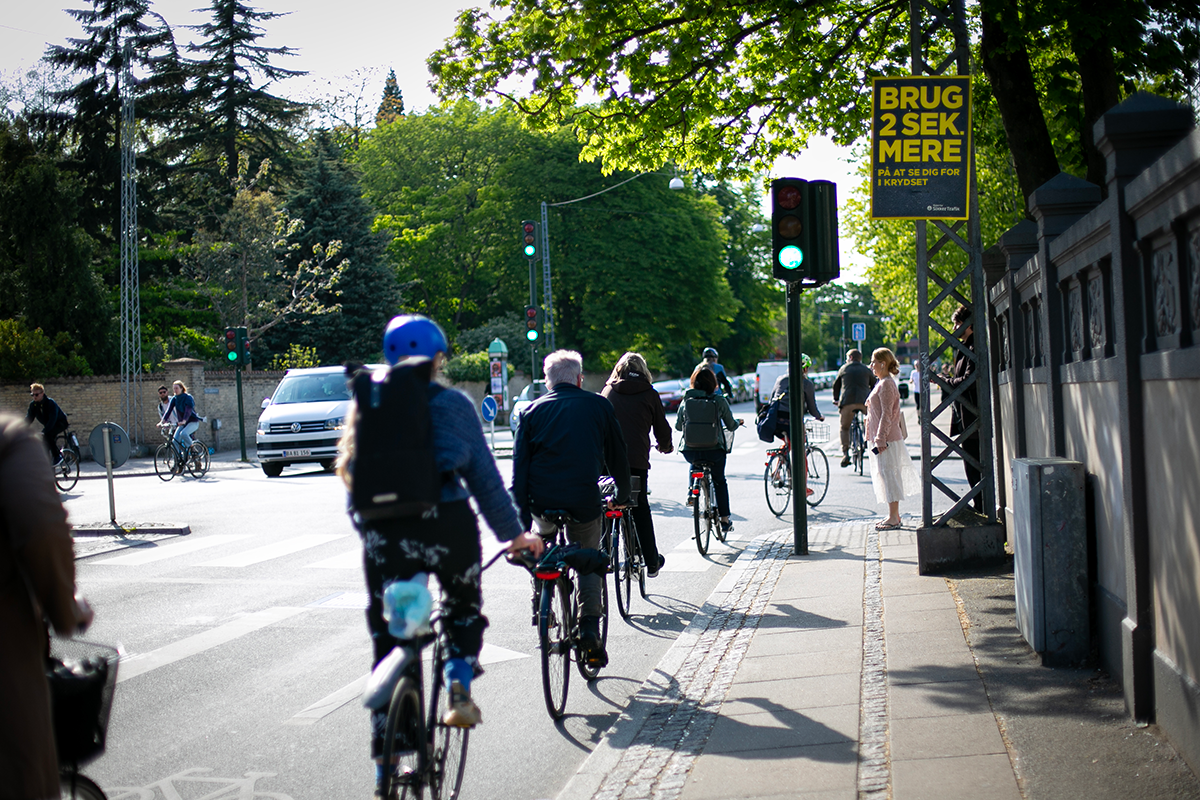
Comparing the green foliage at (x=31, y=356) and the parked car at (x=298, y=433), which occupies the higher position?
the green foliage at (x=31, y=356)

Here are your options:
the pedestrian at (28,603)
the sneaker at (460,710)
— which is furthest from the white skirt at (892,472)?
the pedestrian at (28,603)

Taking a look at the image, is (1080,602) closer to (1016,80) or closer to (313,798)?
(313,798)

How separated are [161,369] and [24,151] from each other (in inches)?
283

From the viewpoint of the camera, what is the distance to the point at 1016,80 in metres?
10.9

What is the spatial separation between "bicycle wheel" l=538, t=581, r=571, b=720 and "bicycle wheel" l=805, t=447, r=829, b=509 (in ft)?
30.9

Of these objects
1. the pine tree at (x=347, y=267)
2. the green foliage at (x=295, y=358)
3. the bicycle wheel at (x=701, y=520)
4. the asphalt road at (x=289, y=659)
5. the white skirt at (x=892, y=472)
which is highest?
the pine tree at (x=347, y=267)

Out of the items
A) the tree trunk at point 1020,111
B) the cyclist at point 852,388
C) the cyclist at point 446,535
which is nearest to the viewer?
the cyclist at point 446,535

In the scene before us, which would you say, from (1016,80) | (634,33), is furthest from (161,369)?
(1016,80)

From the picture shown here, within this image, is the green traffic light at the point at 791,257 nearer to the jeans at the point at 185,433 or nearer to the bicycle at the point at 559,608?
the bicycle at the point at 559,608

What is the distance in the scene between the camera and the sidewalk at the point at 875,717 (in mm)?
4211

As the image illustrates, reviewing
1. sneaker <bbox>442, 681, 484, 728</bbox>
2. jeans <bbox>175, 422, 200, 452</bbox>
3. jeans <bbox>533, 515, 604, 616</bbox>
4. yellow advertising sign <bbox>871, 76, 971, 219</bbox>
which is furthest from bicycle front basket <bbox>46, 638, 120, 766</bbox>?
jeans <bbox>175, 422, 200, 452</bbox>

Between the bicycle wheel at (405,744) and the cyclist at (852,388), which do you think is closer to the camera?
the bicycle wheel at (405,744)

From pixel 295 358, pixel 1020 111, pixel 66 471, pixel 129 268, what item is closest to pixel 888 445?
pixel 1020 111

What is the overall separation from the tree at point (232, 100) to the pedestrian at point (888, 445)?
38.4 meters
